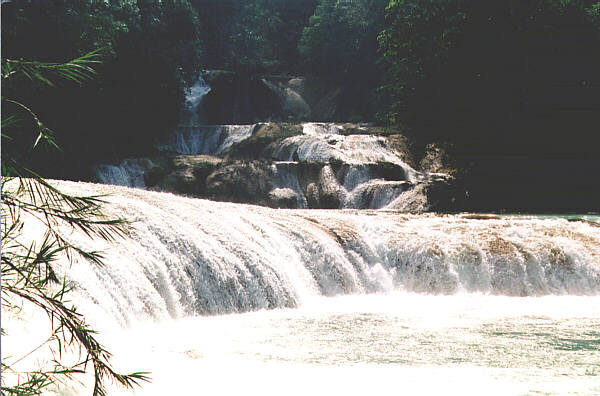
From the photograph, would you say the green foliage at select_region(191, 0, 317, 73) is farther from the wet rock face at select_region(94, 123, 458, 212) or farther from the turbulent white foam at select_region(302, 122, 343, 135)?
the wet rock face at select_region(94, 123, 458, 212)

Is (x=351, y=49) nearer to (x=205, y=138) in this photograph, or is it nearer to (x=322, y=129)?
(x=205, y=138)

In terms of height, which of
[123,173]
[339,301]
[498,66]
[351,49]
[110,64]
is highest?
[351,49]

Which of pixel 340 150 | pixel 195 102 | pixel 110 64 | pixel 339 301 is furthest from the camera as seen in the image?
pixel 195 102

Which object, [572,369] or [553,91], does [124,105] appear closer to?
[553,91]

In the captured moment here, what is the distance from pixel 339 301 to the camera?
11.2 m

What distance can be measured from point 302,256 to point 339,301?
43.6 inches

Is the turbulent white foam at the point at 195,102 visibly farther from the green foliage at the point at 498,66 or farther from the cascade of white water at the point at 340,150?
the green foliage at the point at 498,66

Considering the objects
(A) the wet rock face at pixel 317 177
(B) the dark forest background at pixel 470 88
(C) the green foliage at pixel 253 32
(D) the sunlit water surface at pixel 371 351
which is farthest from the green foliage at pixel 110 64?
(D) the sunlit water surface at pixel 371 351

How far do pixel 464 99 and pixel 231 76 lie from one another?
15.5 metres

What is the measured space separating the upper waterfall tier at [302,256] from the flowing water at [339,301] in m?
0.03

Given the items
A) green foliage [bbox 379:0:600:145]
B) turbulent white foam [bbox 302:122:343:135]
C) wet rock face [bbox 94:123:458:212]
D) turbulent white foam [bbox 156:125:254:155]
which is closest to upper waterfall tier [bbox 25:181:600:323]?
wet rock face [bbox 94:123:458:212]

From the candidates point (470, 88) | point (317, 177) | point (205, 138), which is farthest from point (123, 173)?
point (470, 88)

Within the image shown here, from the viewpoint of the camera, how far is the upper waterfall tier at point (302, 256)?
29.5ft

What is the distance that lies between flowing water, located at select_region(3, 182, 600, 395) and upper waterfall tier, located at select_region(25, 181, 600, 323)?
0.08 feet
